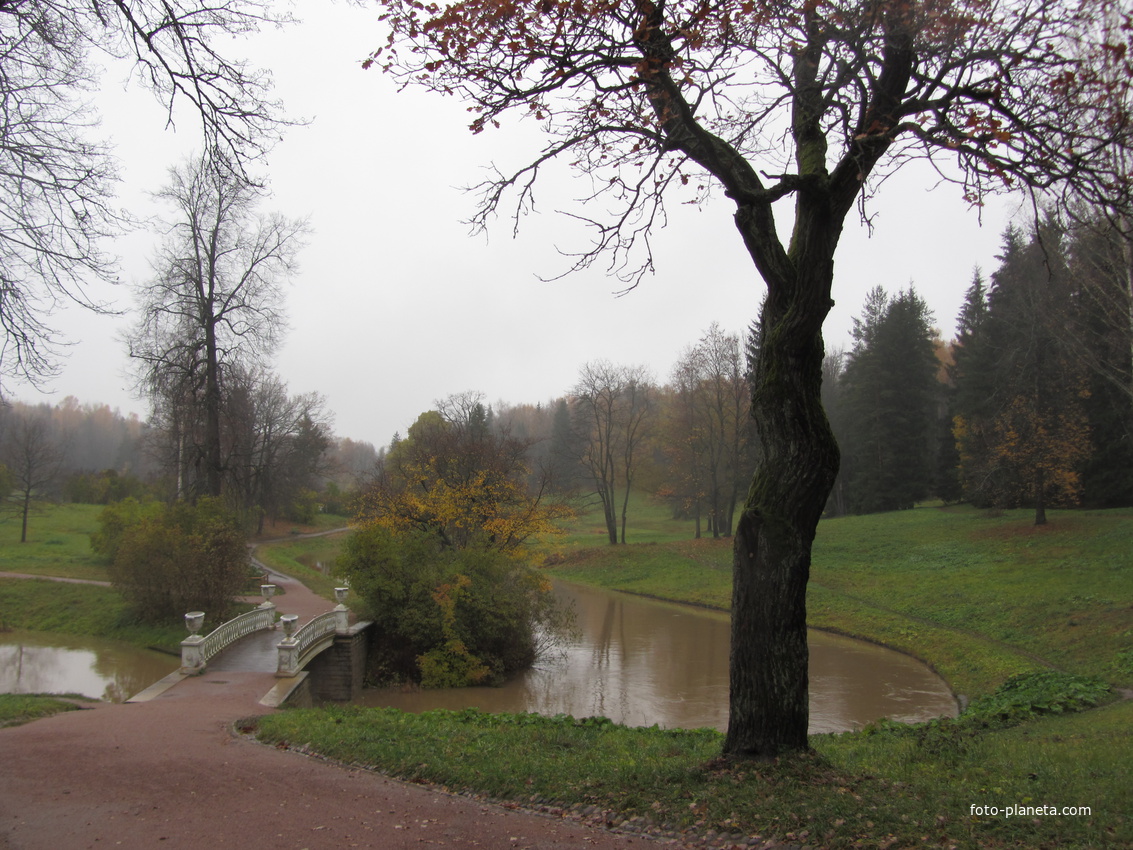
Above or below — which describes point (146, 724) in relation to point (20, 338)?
below

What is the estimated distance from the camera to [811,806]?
5078 millimetres

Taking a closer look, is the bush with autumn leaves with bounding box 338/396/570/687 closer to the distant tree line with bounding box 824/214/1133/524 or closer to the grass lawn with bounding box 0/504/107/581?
the distant tree line with bounding box 824/214/1133/524

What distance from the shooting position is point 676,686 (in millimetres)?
18250

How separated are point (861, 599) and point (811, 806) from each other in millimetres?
24673

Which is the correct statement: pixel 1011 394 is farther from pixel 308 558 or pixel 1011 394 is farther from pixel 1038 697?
pixel 308 558

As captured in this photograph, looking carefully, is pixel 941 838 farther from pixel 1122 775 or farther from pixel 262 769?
pixel 262 769

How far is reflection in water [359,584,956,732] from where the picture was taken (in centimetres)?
1556

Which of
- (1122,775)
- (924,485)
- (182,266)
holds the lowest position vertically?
(1122,775)

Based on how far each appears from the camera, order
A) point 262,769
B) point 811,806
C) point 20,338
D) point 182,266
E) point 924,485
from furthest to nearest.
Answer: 1. point 924,485
2. point 182,266
3. point 262,769
4. point 20,338
5. point 811,806

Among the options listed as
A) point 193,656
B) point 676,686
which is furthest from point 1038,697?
point 193,656

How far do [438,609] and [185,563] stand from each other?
320 inches

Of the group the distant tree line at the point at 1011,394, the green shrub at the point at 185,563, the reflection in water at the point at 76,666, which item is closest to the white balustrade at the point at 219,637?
the reflection in water at the point at 76,666

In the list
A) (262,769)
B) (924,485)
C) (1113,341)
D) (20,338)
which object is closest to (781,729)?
(262,769)

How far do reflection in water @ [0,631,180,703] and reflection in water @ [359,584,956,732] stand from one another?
571 centimetres
